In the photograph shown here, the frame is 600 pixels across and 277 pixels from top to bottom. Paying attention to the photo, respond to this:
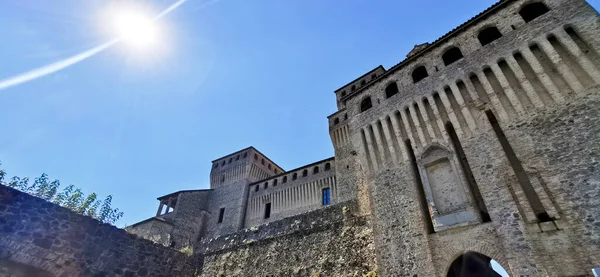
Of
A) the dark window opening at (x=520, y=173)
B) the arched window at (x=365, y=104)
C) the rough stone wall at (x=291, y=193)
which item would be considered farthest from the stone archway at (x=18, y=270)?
the rough stone wall at (x=291, y=193)

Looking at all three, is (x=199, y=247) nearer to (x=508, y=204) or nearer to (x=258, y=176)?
(x=508, y=204)

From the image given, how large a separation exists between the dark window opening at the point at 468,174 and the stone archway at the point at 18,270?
11687 millimetres

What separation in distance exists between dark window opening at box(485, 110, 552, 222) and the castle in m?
0.03

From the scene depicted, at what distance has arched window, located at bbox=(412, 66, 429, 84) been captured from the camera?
12629mm

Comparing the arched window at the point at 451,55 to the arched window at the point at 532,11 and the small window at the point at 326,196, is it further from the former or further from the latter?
the small window at the point at 326,196

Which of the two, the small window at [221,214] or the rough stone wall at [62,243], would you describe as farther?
the small window at [221,214]

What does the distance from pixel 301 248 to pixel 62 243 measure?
8.44m

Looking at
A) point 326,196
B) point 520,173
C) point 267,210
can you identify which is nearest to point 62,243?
point 520,173

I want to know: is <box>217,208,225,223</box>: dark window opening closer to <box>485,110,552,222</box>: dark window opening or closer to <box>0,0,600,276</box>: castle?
<box>0,0,600,276</box>: castle

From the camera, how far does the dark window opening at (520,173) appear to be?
25.8 feet

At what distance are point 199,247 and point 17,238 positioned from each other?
998 cm

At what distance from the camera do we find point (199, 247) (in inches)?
590

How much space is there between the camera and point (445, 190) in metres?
9.76

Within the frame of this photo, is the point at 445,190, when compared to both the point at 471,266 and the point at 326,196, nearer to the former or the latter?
the point at 471,266
